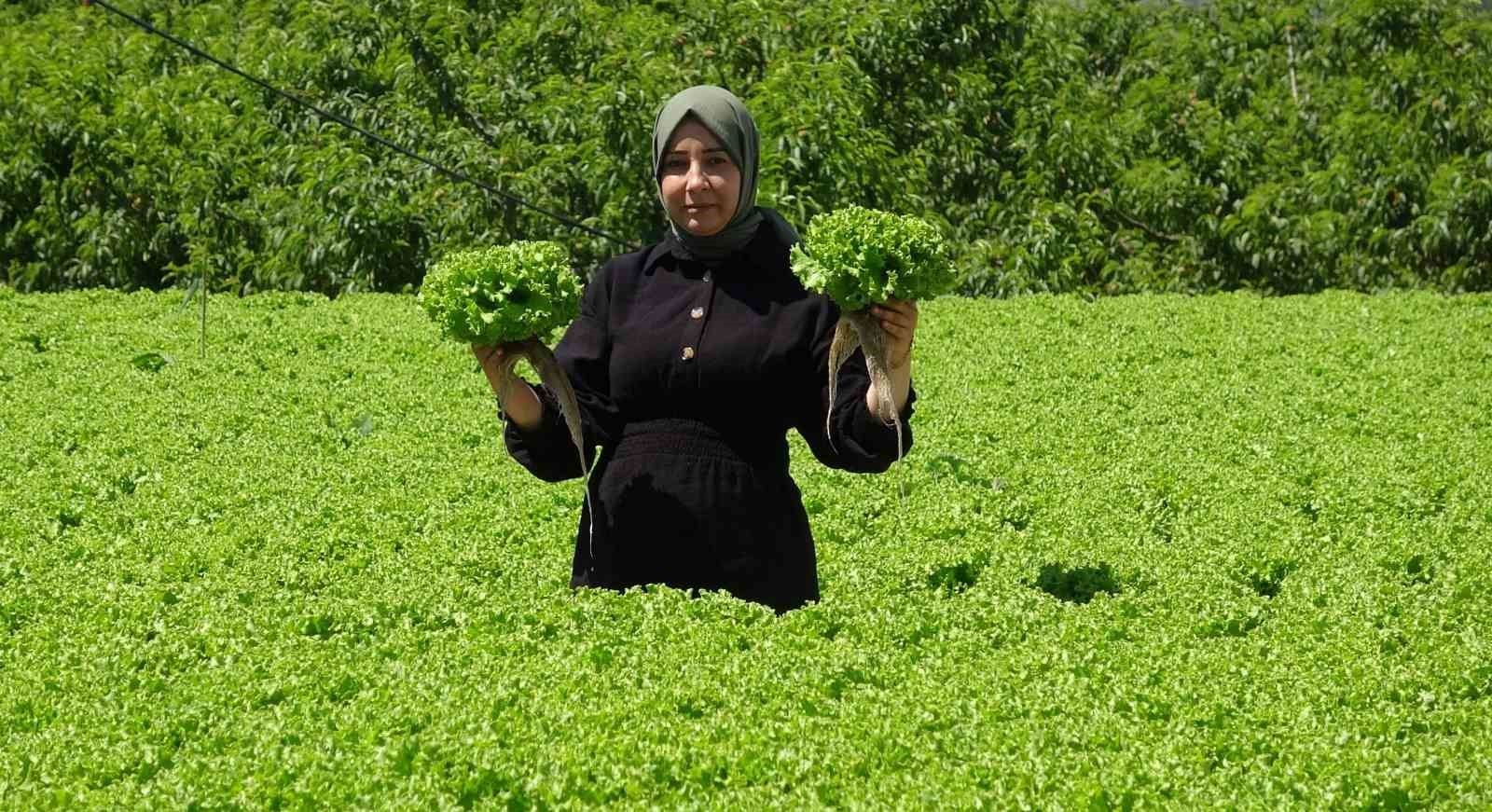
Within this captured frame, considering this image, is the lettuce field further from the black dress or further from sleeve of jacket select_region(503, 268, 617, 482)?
sleeve of jacket select_region(503, 268, 617, 482)

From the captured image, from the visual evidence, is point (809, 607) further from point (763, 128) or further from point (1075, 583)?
point (763, 128)

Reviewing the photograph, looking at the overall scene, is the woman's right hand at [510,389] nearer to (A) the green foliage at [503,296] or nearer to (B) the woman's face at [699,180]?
(A) the green foliage at [503,296]

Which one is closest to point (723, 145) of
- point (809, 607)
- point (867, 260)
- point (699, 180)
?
point (699, 180)

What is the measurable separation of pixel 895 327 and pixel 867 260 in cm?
18

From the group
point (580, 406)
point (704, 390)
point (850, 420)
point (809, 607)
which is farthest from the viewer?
point (809, 607)

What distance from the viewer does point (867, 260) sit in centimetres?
441

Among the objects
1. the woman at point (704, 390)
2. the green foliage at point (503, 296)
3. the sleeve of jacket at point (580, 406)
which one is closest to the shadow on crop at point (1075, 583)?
the woman at point (704, 390)

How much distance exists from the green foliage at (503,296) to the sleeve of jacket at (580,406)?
0.19 ft

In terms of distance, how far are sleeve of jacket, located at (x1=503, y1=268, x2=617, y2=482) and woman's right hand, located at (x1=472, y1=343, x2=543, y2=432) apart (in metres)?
0.04

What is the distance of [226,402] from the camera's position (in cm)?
1099

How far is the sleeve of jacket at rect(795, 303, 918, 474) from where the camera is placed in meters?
4.55

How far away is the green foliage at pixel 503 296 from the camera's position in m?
4.72

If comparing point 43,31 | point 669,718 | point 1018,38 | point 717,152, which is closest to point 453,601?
point 669,718

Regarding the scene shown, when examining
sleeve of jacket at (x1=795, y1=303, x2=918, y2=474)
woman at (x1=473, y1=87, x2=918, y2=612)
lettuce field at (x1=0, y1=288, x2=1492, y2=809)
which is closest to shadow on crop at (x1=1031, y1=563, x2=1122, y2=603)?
lettuce field at (x1=0, y1=288, x2=1492, y2=809)
